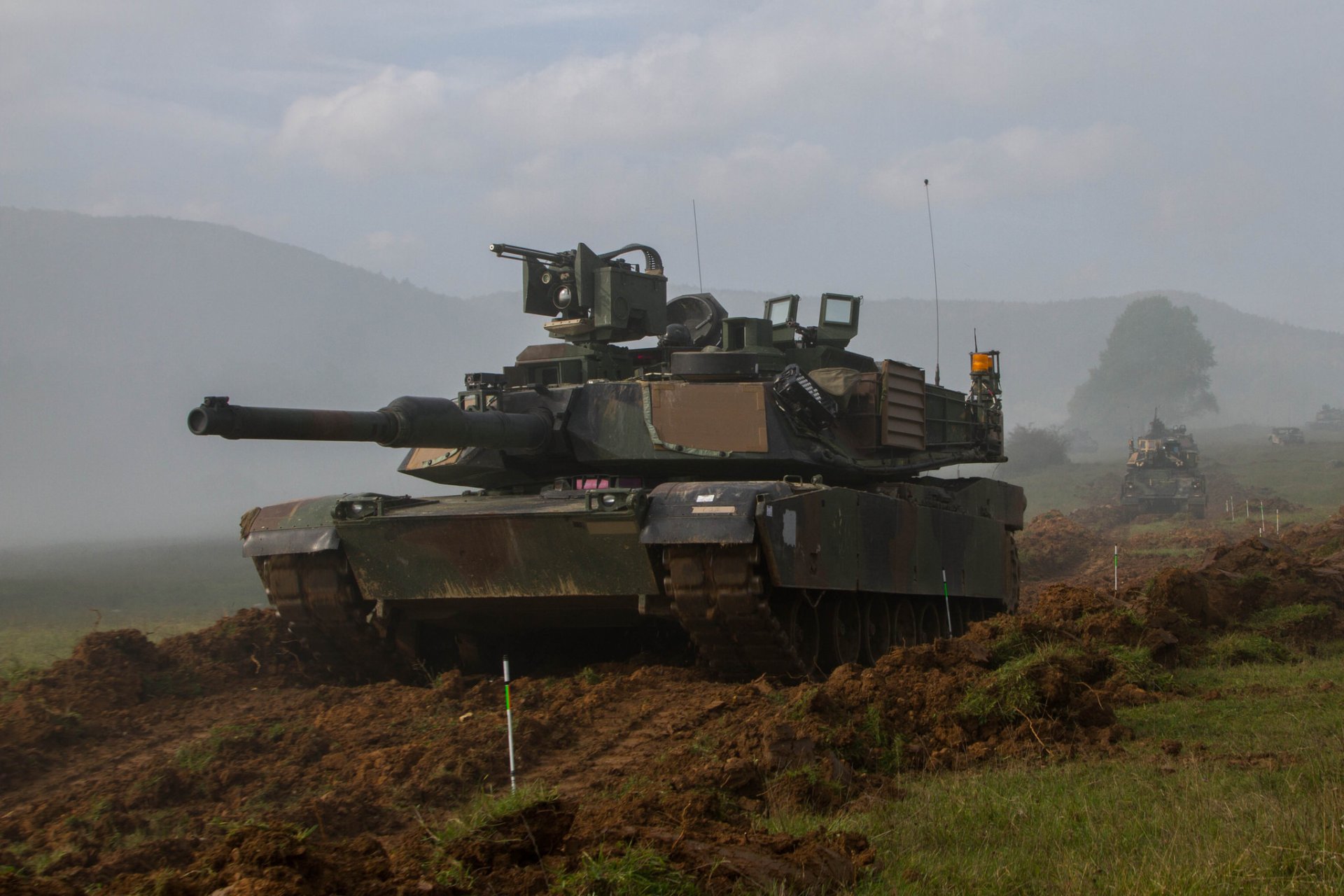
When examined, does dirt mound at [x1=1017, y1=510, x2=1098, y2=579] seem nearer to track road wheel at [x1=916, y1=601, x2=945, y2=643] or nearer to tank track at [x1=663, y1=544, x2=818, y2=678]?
track road wheel at [x1=916, y1=601, x2=945, y2=643]

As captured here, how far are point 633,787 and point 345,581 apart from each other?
4.31m

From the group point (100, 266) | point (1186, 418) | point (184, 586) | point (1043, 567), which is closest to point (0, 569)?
point (184, 586)

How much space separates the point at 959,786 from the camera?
6.10 m

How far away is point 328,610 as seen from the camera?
9.84 metres

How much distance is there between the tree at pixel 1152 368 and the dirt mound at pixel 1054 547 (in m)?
83.4

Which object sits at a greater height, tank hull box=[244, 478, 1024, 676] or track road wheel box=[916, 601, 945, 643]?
tank hull box=[244, 478, 1024, 676]

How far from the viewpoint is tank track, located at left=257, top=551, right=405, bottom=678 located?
972 cm

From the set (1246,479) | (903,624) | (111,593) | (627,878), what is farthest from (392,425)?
(1246,479)

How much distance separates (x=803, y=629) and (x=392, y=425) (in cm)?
338

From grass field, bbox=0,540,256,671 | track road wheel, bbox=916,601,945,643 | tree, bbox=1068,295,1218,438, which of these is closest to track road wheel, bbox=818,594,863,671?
track road wheel, bbox=916,601,945,643

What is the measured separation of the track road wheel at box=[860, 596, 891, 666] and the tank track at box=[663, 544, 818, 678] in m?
1.81

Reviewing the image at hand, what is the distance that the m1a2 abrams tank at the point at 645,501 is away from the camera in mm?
8453

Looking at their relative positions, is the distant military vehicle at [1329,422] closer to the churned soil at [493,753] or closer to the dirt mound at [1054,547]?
the dirt mound at [1054,547]

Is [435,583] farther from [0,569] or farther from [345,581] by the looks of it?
[0,569]
